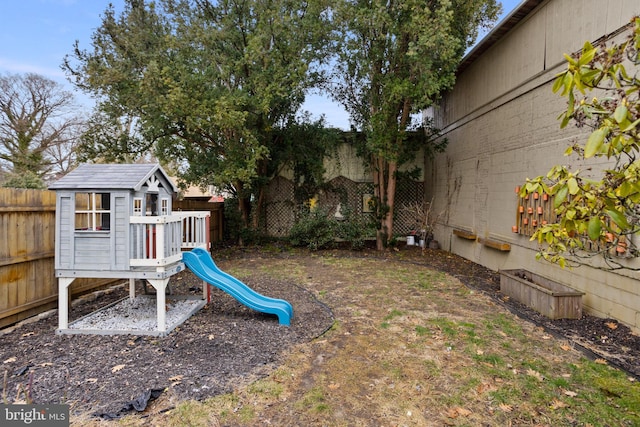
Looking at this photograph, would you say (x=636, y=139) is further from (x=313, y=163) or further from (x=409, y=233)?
(x=409, y=233)

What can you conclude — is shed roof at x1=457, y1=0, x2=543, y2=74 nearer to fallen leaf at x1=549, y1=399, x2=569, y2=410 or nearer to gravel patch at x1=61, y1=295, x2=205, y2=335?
fallen leaf at x1=549, y1=399, x2=569, y2=410

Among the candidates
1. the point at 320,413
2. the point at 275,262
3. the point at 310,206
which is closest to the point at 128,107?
the point at 275,262

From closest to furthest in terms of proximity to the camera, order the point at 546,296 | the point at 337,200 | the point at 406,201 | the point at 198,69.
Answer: the point at 546,296 → the point at 198,69 → the point at 337,200 → the point at 406,201

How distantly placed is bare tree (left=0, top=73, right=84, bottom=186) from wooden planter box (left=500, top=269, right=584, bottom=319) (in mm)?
17967

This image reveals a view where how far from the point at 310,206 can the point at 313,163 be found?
1.39m

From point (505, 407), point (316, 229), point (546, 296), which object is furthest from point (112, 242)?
point (316, 229)

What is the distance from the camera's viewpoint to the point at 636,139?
51.3 inches

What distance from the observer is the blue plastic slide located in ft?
13.5

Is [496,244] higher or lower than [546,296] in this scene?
higher

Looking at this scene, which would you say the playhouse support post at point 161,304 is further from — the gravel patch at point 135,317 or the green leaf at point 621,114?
the green leaf at point 621,114

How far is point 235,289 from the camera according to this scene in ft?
14.0

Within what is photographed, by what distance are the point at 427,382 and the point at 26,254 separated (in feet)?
15.1

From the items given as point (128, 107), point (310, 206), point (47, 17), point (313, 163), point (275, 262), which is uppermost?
point (47, 17)

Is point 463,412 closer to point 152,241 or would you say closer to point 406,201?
point 152,241
